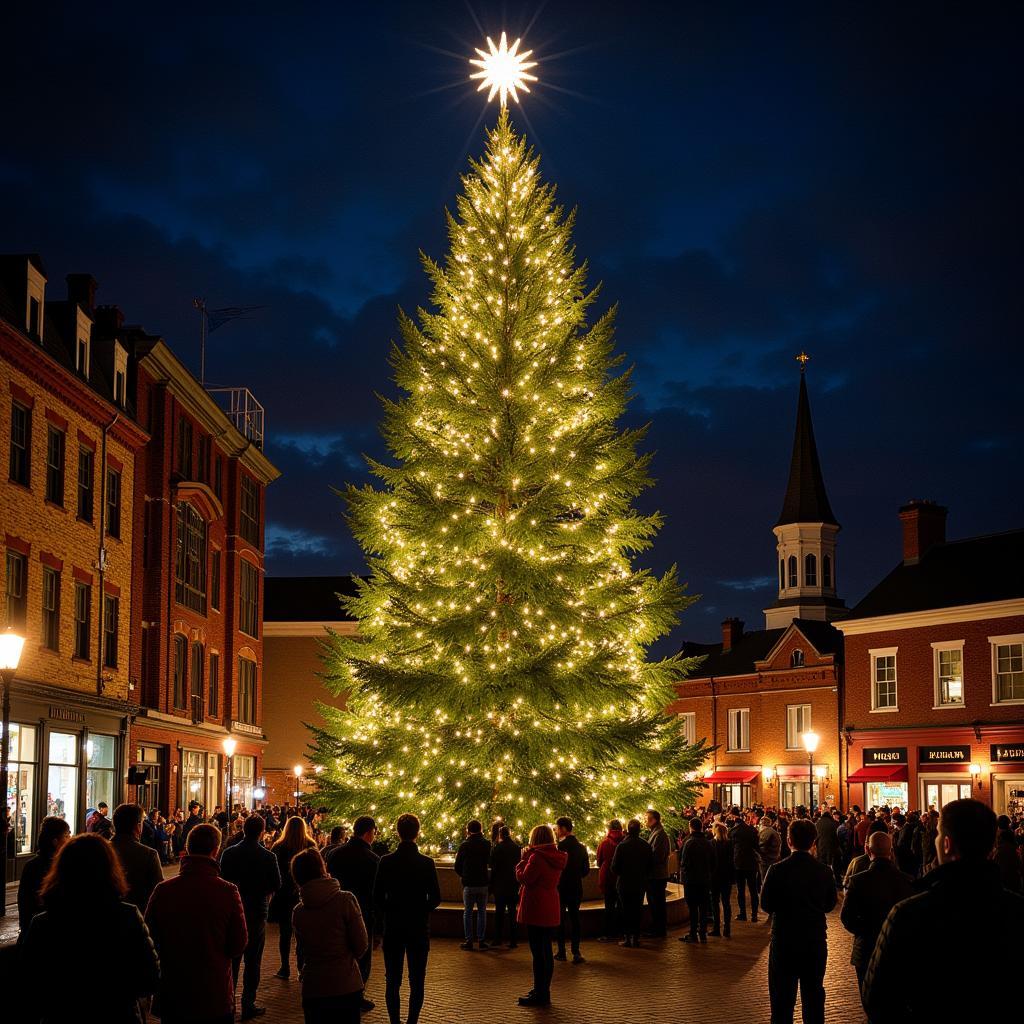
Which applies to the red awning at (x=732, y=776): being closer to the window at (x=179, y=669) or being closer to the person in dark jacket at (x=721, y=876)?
the window at (x=179, y=669)

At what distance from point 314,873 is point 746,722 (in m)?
55.6

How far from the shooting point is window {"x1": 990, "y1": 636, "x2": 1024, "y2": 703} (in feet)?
145

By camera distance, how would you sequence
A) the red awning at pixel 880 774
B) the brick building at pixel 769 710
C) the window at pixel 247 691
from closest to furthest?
the red awning at pixel 880 774 → the window at pixel 247 691 → the brick building at pixel 769 710

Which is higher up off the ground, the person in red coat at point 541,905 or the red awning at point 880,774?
the person in red coat at point 541,905

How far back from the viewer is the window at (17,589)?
28.2 meters

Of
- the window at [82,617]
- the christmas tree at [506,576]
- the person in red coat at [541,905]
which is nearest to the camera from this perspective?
the person in red coat at [541,905]

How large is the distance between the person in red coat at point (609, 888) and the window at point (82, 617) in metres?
17.1

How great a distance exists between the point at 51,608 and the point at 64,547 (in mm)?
1585

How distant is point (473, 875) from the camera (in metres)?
17.9

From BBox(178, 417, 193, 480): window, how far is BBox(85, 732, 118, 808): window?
1007 cm

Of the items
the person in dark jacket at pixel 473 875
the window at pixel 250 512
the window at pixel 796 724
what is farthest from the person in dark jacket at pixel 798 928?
the window at pixel 796 724

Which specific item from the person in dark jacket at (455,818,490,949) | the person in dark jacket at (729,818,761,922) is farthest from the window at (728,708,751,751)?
the person in dark jacket at (455,818,490,949)

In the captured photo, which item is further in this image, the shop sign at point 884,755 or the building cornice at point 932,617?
the shop sign at point 884,755

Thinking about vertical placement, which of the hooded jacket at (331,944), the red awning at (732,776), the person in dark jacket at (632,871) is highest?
the hooded jacket at (331,944)
